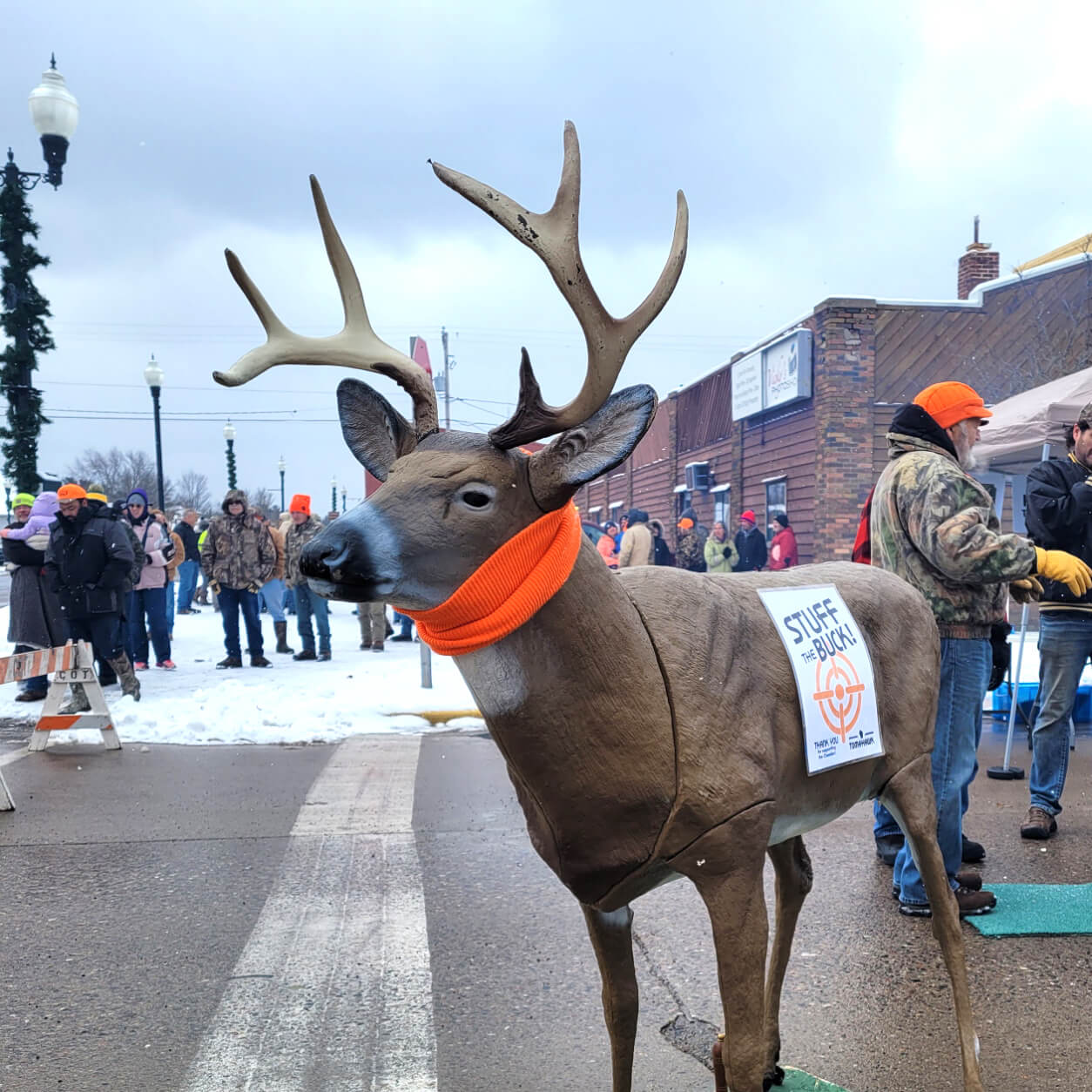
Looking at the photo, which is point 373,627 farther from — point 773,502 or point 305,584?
point 773,502

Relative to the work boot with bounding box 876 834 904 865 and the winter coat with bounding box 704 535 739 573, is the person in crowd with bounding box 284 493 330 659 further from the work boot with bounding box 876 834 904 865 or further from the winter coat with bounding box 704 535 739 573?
the work boot with bounding box 876 834 904 865

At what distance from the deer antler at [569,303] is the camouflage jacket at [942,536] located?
2.12 m

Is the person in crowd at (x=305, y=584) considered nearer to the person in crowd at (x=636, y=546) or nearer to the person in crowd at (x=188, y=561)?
the person in crowd at (x=188, y=561)

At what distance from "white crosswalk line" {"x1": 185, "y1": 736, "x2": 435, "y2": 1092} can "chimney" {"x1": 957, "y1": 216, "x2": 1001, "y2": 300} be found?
63.9 ft

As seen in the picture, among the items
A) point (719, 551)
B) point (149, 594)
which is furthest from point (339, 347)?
point (719, 551)

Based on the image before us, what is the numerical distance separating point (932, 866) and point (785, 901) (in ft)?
1.61

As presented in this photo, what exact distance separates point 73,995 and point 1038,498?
481cm

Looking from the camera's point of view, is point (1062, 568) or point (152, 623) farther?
point (152, 623)

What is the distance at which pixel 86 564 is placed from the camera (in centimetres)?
845

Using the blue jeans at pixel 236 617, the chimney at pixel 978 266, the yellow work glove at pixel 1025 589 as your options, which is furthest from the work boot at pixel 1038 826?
the chimney at pixel 978 266

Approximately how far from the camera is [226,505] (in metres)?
10.9

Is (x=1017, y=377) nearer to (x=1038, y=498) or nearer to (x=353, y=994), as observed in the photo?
(x=1038, y=498)

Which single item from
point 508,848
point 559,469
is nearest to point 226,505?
point 508,848

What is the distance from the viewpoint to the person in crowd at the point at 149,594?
1049cm
